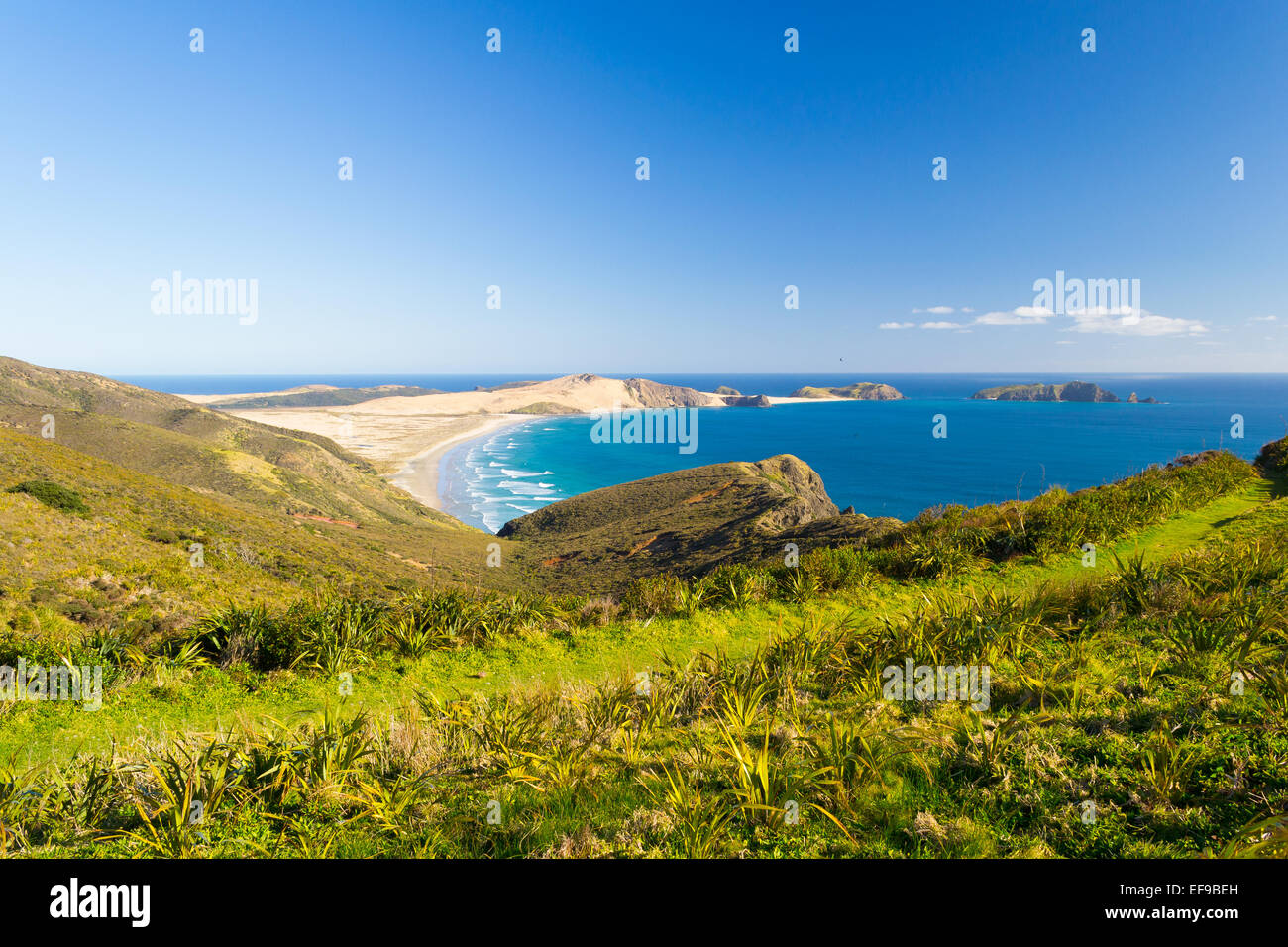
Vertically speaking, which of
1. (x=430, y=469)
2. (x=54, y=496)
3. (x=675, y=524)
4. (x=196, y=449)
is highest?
(x=196, y=449)

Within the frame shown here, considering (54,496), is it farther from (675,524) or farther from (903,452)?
(903,452)

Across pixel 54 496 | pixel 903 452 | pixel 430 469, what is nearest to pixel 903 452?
pixel 903 452

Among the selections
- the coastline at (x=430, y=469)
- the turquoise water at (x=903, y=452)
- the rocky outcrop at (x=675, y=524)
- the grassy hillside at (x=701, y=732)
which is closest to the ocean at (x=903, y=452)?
the turquoise water at (x=903, y=452)

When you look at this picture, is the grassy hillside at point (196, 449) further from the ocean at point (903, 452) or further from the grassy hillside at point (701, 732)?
the grassy hillside at point (701, 732)

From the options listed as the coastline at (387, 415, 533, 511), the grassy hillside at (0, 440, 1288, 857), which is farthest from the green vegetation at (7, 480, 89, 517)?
the coastline at (387, 415, 533, 511)

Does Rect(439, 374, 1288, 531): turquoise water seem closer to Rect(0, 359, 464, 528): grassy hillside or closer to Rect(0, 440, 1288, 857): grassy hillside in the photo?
Rect(0, 359, 464, 528): grassy hillside
